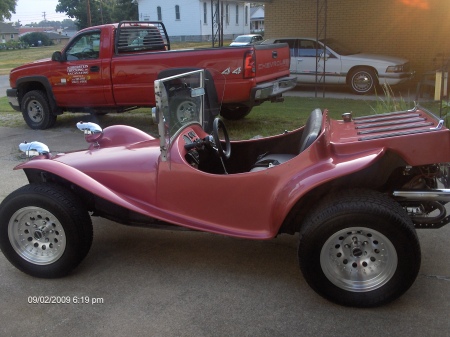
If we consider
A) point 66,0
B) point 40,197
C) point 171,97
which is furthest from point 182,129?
point 66,0

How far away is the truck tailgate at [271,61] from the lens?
8.41m

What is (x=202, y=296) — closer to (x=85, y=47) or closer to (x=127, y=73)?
(x=127, y=73)

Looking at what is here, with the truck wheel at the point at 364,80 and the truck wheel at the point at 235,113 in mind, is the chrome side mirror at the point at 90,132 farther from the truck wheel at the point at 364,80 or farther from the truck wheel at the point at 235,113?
the truck wheel at the point at 364,80

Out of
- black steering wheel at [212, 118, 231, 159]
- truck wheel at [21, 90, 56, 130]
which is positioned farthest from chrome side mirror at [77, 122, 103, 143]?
truck wheel at [21, 90, 56, 130]

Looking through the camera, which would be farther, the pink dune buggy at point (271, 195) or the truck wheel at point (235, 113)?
the truck wheel at point (235, 113)

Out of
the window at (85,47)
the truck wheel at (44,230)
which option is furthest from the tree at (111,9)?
the truck wheel at (44,230)

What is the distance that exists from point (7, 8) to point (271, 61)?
68264mm

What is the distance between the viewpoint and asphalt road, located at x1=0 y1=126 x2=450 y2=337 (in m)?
3.14

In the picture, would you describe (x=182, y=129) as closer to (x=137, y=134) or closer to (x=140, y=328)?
(x=137, y=134)

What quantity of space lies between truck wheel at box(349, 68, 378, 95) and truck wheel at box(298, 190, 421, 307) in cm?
1093

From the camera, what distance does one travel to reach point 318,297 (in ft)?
11.4

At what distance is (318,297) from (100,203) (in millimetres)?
1858

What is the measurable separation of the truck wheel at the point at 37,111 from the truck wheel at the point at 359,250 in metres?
7.89

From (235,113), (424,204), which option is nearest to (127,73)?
(235,113)
